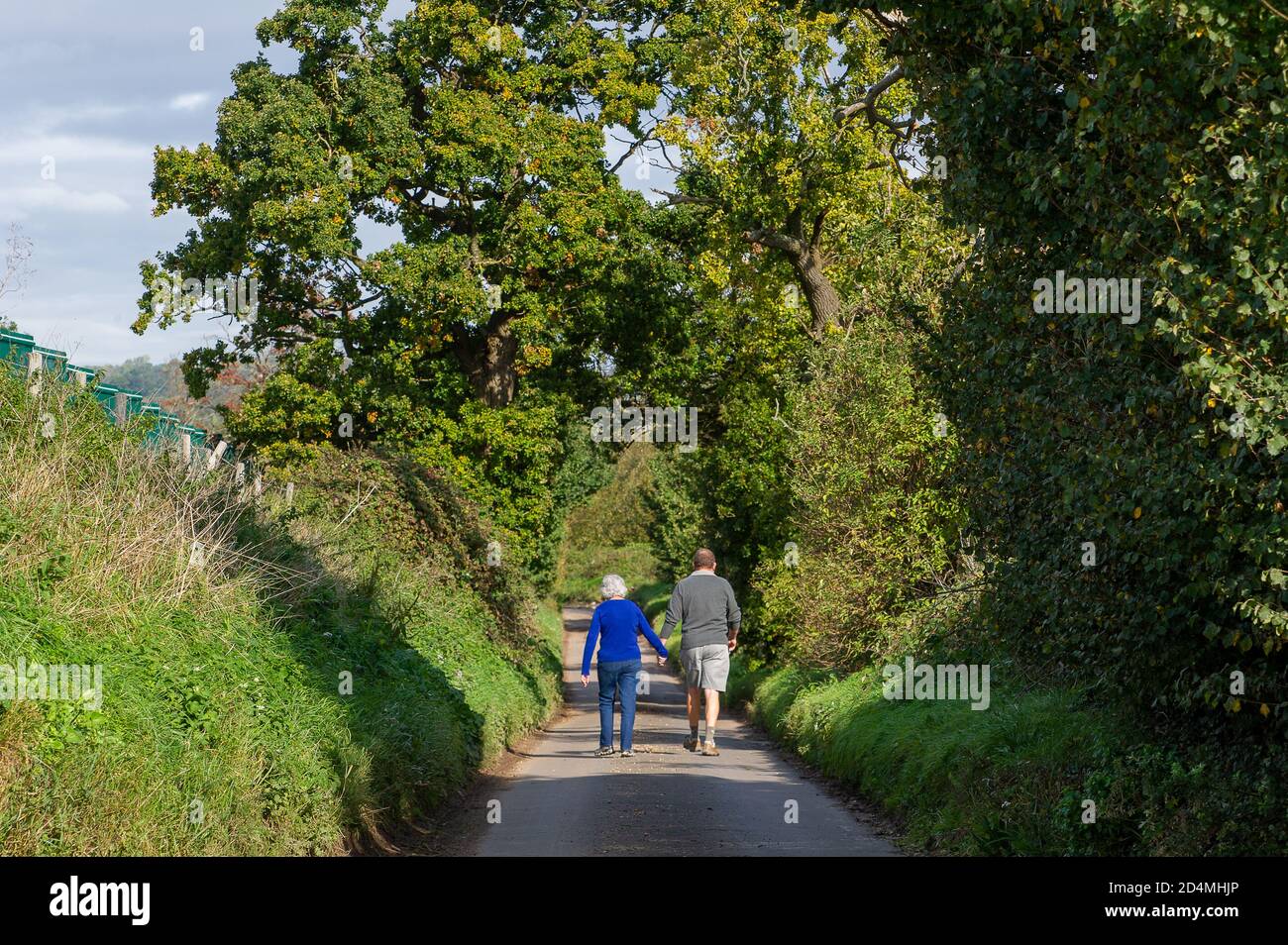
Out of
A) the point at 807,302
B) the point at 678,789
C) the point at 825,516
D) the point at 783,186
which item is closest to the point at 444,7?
the point at 783,186

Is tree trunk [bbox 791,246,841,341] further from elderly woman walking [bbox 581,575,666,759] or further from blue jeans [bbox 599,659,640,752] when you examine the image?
blue jeans [bbox 599,659,640,752]

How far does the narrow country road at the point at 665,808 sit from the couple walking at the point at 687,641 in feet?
2.20

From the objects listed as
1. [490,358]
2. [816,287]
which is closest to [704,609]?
[816,287]

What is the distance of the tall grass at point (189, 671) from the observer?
23.5ft

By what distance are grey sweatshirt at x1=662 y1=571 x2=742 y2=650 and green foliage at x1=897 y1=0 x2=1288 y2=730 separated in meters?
5.45

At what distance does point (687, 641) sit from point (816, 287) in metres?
15.4

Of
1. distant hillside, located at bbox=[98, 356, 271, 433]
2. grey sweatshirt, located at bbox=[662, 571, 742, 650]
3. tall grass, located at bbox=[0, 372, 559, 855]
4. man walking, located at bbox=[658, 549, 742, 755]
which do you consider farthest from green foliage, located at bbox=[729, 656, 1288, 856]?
distant hillside, located at bbox=[98, 356, 271, 433]

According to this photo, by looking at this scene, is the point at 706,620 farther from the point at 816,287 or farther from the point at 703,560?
the point at 816,287

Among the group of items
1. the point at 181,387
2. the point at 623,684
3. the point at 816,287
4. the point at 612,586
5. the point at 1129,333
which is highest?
the point at 816,287

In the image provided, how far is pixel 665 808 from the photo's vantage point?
12.2 m

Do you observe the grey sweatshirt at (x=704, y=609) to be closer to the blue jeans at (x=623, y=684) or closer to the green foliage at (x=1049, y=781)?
the blue jeans at (x=623, y=684)

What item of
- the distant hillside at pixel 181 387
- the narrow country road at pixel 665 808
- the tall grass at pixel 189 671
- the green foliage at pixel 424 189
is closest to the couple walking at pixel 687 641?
the narrow country road at pixel 665 808

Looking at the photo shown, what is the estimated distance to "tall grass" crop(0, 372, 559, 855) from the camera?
7152 millimetres
